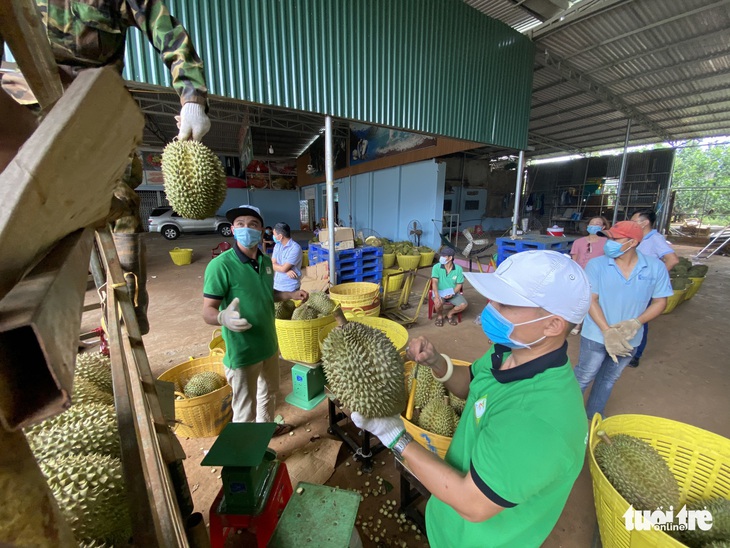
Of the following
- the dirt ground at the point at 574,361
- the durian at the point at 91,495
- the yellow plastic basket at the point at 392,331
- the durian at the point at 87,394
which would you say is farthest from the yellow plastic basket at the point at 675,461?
the durian at the point at 87,394

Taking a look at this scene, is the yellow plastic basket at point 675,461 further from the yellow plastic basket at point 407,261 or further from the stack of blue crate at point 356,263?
the yellow plastic basket at point 407,261

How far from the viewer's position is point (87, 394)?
5.42 ft

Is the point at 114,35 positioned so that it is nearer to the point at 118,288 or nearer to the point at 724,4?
the point at 118,288

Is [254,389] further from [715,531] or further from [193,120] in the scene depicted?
[715,531]

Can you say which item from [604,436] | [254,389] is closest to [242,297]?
[254,389]

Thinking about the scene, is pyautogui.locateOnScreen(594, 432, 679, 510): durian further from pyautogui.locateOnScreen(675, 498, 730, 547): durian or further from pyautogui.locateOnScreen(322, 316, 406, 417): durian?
pyautogui.locateOnScreen(322, 316, 406, 417): durian

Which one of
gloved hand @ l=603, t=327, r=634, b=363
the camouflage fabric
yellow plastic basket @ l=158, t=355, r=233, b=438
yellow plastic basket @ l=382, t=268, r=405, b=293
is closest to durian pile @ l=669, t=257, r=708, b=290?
gloved hand @ l=603, t=327, r=634, b=363

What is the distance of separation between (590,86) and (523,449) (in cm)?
1198

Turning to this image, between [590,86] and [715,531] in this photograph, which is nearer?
[715,531]

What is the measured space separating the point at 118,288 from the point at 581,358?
11.7 ft

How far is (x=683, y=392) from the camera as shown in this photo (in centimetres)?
352

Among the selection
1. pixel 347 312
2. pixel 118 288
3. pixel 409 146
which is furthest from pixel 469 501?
pixel 409 146

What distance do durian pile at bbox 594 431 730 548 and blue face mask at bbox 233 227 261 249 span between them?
2.63m

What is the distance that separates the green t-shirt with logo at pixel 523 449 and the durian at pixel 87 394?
186 centimetres
